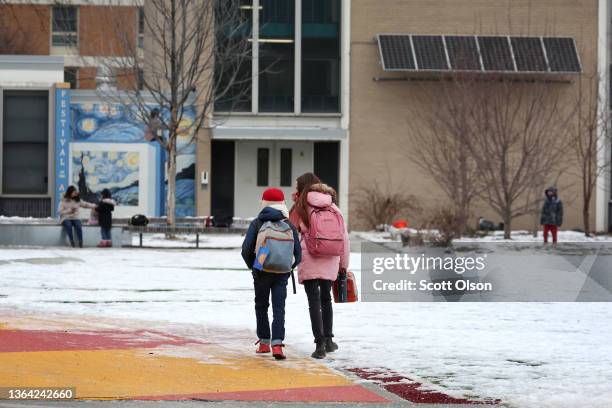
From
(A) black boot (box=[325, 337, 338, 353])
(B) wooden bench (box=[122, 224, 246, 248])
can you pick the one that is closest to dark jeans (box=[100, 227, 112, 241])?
(B) wooden bench (box=[122, 224, 246, 248])

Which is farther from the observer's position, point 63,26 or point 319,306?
point 63,26

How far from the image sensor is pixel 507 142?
32.1 metres

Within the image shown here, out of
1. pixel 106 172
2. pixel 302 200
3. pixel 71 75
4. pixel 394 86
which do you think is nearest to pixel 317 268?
pixel 302 200

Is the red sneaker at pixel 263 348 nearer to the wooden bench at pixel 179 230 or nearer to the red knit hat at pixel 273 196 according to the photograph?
the red knit hat at pixel 273 196

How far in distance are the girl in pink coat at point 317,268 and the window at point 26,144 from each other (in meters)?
26.2

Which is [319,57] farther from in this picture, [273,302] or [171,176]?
[273,302]

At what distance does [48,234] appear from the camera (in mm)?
27188

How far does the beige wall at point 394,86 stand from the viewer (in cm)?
3941

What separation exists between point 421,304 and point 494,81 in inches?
838

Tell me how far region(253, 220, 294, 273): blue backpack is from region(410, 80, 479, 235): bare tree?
67.4ft

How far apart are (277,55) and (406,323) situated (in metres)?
27.1

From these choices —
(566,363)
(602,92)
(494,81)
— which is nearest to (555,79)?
(602,92)

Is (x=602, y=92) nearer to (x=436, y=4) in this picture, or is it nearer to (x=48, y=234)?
(x=436, y=4)

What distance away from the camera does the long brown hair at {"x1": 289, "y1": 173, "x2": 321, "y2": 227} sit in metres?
11.2
